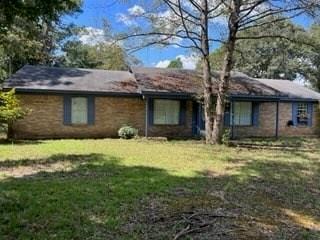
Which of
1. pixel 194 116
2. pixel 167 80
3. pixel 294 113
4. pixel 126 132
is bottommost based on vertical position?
pixel 126 132

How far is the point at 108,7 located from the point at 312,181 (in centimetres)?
1177

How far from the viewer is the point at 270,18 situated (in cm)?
1806

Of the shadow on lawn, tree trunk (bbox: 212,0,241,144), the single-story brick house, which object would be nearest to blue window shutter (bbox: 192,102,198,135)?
the single-story brick house

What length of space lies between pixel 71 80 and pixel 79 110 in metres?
1.75

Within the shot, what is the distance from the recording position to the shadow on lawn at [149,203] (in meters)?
5.67

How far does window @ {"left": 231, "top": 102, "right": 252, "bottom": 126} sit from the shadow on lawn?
12.5 m

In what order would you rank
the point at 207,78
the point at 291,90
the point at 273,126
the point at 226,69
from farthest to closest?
1. the point at 291,90
2. the point at 273,126
3. the point at 207,78
4. the point at 226,69

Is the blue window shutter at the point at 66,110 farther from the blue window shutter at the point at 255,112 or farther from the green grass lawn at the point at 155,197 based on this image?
the blue window shutter at the point at 255,112

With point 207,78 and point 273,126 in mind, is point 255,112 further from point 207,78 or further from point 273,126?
point 207,78

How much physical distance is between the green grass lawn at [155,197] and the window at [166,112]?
8571 mm

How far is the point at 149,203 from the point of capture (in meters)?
7.06

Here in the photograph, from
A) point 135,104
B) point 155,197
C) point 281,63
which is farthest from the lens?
point 281,63

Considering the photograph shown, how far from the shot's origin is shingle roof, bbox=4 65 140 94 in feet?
62.8

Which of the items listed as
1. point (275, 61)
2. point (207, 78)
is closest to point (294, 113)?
point (207, 78)
